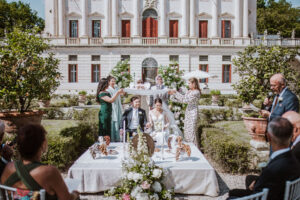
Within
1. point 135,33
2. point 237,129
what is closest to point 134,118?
point 237,129

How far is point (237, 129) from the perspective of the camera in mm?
10719

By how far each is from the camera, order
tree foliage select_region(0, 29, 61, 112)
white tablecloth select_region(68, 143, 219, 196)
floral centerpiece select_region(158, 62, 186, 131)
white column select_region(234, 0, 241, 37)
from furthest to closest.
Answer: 1. white column select_region(234, 0, 241, 37)
2. floral centerpiece select_region(158, 62, 186, 131)
3. tree foliage select_region(0, 29, 61, 112)
4. white tablecloth select_region(68, 143, 219, 196)


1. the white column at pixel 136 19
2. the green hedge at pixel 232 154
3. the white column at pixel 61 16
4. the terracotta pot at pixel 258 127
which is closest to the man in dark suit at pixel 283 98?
the green hedge at pixel 232 154

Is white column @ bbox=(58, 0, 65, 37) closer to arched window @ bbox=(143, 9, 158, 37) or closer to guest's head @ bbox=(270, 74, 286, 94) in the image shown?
arched window @ bbox=(143, 9, 158, 37)

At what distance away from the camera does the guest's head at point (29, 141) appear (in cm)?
223

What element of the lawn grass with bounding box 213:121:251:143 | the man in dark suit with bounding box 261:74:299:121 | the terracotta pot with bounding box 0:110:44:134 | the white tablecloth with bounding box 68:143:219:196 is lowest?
the lawn grass with bounding box 213:121:251:143

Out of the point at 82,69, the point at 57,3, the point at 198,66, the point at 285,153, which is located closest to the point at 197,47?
the point at 198,66

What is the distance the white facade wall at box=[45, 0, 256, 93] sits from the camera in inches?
965

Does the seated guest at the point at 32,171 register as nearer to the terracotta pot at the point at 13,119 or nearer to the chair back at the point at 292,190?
the chair back at the point at 292,190

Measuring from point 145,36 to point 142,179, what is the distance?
921 inches

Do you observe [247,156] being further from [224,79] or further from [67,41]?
[67,41]

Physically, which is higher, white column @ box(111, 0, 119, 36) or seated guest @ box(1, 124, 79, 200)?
white column @ box(111, 0, 119, 36)

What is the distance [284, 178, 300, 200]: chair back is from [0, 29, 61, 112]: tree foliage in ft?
23.0

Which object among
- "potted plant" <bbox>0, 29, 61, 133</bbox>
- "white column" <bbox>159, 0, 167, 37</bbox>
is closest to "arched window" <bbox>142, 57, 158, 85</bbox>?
"white column" <bbox>159, 0, 167, 37</bbox>
